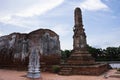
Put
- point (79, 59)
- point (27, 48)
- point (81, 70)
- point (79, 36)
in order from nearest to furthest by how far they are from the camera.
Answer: point (81, 70) < point (79, 59) < point (79, 36) < point (27, 48)

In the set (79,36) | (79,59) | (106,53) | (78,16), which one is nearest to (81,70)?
(79,59)

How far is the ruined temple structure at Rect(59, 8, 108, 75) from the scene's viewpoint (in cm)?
1543

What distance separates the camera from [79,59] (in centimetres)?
1738

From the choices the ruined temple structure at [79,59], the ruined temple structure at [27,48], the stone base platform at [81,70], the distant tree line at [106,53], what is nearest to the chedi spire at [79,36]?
the ruined temple structure at [79,59]

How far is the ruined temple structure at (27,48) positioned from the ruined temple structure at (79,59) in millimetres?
2753

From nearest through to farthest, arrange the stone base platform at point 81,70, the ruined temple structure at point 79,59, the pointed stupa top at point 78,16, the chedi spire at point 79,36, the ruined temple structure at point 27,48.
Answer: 1. the stone base platform at point 81,70
2. the ruined temple structure at point 79,59
3. the chedi spire at point 79,36
4. the pointed stupa top at point 78,16
5. the ruined temple structure at point 27,48

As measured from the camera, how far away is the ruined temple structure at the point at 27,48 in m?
19.4

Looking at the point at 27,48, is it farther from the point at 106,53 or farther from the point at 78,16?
the point at 106,53

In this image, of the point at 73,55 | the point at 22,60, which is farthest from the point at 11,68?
the point at 73,55

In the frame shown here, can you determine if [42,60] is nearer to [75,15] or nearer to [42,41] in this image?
[42,41]

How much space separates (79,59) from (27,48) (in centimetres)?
573

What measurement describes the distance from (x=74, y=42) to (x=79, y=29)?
4.62 ft

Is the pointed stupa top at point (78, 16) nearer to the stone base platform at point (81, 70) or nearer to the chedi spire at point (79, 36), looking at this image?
the chedi spire at point (79, 36)

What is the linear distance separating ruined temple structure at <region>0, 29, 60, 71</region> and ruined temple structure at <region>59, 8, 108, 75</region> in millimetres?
2753
